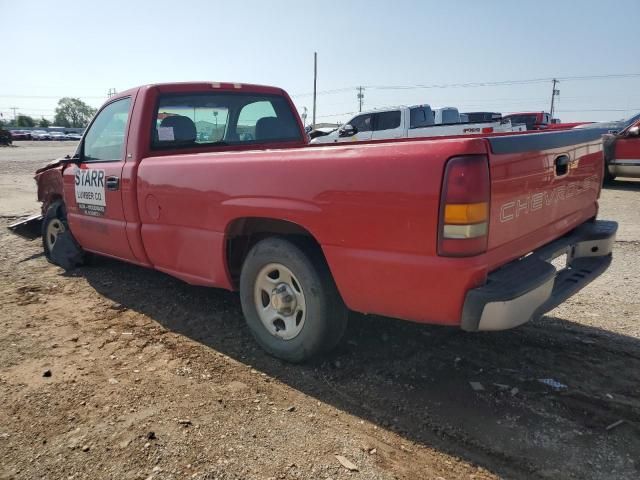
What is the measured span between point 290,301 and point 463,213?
4.49ft

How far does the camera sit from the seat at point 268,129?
502 centimetres

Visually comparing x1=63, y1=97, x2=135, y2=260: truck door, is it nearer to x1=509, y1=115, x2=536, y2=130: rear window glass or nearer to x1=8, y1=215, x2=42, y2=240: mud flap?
x1=8, y1=215, x2=42, y2=240: mud flap

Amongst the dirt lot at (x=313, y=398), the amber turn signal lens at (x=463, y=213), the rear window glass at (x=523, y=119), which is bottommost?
the dirt lot at (x=313, y=398)

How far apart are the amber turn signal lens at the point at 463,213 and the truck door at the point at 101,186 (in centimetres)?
294

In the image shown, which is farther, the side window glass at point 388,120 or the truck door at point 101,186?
the side window glass at point 388,120

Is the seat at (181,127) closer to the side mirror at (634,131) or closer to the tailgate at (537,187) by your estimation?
the tailgate at (537,187)

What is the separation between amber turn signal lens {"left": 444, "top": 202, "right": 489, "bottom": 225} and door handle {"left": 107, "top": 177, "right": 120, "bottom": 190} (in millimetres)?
3062

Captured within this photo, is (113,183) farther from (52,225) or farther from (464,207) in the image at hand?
(464,207)

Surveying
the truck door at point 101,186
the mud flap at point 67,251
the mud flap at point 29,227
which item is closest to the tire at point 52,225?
the mud flap at point 67,251

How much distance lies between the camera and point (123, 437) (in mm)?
2613

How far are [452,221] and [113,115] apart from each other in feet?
12.3

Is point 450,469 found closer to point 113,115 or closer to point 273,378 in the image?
point 273,378

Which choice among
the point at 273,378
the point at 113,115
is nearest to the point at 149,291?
the point at 113,115

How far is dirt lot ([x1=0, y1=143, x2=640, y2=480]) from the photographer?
7.88 ft
